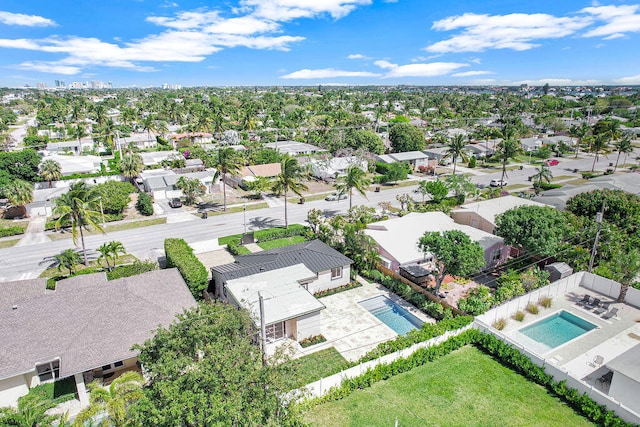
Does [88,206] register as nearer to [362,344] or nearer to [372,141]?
[362,344]

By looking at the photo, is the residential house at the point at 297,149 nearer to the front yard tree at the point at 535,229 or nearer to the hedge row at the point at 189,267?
the hedge row at the point at 189,267

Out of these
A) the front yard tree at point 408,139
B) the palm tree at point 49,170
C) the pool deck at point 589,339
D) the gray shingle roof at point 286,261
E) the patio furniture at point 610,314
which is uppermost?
the front yard tree at point 408,139

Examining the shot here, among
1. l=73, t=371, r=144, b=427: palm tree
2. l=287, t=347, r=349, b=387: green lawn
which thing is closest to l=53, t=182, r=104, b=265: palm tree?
l=73, t=371, r=144, b=427: palm tree

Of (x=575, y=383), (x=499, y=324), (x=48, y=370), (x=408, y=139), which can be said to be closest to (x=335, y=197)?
(x=408, y=139)

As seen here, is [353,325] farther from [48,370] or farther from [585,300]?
[585,300]

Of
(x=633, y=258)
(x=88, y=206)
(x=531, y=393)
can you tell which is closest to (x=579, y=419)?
(x=531, y=393)

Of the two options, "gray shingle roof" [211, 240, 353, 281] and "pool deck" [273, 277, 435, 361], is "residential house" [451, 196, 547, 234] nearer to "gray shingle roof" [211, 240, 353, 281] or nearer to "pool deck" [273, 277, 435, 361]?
"pool deck" [273, 277, 435, 361]

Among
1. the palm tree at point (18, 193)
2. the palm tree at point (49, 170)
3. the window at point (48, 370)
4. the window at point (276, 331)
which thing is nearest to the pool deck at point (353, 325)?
the window at point (276, 331)
